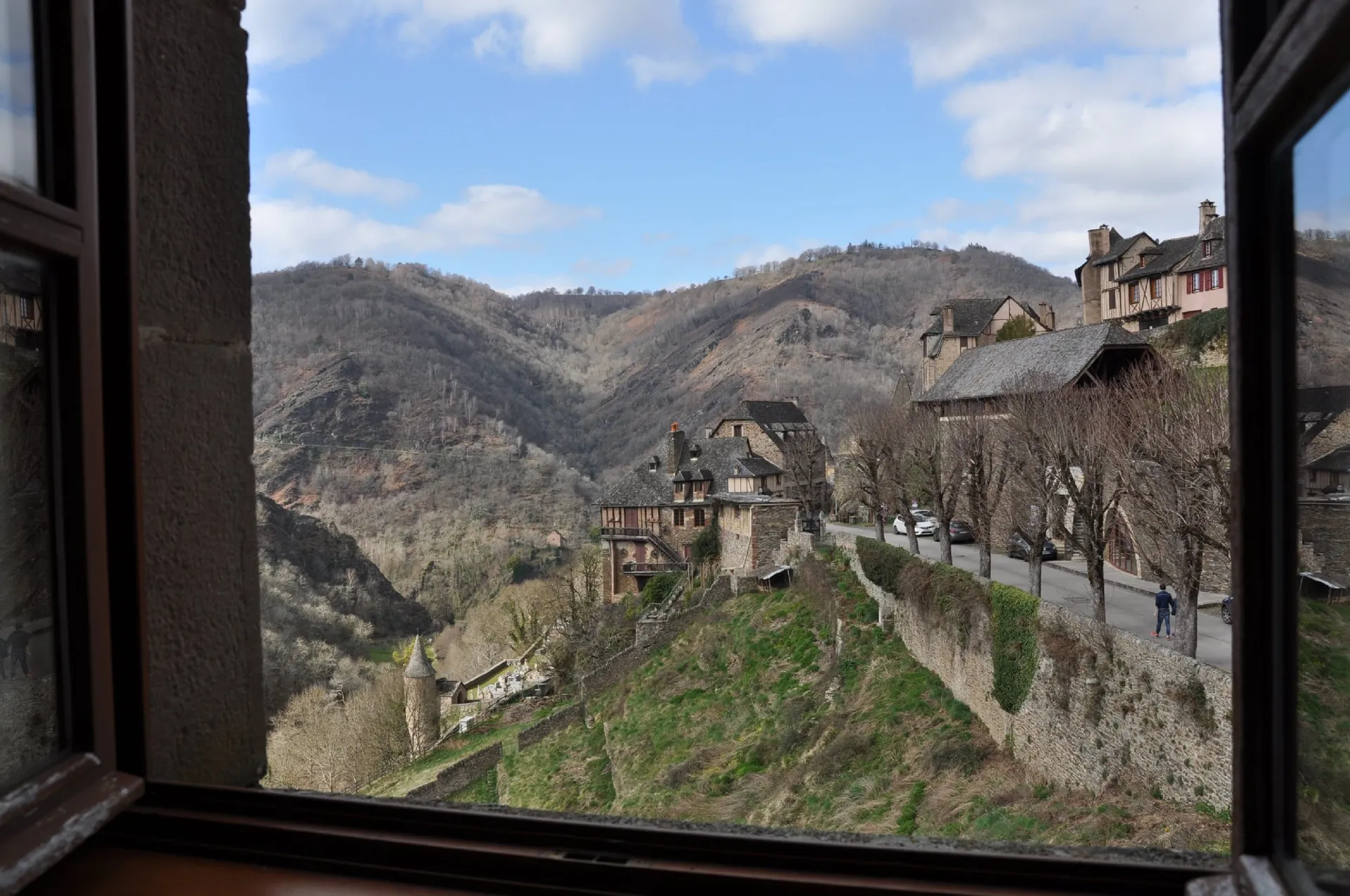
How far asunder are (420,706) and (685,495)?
44.5 ft

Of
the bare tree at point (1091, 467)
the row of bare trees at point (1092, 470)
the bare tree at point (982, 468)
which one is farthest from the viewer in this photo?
the bare tree at point (982, 468)

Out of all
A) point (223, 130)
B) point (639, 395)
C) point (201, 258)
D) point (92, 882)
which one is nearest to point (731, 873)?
point (92, 882)

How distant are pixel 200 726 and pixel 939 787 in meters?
11.6

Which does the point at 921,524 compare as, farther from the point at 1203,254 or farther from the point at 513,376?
the point at 513,376

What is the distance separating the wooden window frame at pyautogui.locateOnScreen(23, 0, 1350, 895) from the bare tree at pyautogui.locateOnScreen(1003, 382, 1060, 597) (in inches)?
483

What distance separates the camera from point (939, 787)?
11.7 metres

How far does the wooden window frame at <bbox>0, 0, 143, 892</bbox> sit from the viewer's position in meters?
1.37

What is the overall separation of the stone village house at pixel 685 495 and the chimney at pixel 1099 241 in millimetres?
11452

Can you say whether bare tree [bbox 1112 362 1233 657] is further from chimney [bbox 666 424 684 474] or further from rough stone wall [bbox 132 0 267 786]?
chimney [bbox 666 424 684 474]

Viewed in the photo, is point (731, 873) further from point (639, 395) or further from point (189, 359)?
point (639, 395)

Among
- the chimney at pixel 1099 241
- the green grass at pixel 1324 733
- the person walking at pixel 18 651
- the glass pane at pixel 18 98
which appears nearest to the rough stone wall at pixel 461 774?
the person walking at pixel 18 651

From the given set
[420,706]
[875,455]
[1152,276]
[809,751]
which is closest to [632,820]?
[809,751]

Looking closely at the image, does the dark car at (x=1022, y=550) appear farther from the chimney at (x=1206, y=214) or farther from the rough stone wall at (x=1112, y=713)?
the chimney at (x=1206, y=214)

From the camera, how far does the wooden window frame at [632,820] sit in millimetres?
980
